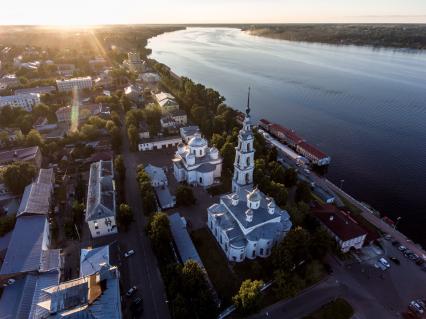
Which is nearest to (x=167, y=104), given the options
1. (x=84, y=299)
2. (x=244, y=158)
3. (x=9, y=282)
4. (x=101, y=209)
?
(x=244, y=158)

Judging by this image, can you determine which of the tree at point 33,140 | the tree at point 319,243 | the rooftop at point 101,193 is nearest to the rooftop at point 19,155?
the tree at point 33,140

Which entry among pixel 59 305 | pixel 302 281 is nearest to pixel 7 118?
pixel 59 305

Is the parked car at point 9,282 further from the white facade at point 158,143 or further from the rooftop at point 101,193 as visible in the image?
the white facade at point 158,143

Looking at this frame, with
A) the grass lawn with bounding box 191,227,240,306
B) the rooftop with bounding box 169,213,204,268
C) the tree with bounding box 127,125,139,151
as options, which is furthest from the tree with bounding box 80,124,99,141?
the grass lawn with bounding box 191,227,240,306

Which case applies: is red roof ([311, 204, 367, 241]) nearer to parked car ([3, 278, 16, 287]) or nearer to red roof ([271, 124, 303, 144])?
red roof ([271, 124, 303, 144])

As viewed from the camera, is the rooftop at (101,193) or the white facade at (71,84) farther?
the white facade at (71,84)

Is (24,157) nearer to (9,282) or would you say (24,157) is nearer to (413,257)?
(9,282)
